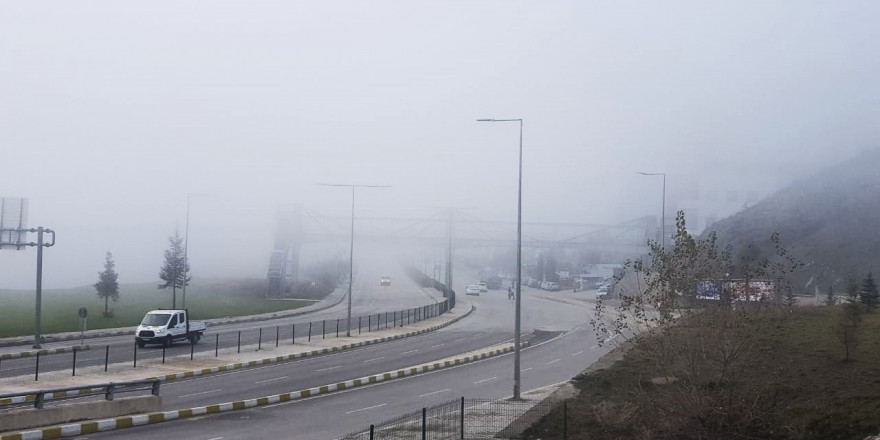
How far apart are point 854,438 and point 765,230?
50.4 metres

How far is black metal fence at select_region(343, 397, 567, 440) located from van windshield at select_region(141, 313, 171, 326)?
2271 centimetres

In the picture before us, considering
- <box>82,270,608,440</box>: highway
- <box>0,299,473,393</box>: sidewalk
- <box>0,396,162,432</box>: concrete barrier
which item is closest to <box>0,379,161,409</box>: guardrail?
<box>0,396,162,432</box>: concrete barrier

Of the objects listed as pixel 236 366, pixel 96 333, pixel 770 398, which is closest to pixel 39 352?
pixel 236 366

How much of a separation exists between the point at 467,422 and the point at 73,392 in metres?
11.4

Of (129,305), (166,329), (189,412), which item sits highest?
(166,329)

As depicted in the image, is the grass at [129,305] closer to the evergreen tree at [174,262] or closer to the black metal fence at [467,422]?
the evergreen tree at [174,262]

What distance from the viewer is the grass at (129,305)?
49.6 m

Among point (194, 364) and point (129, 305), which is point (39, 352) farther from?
point (129, 305)

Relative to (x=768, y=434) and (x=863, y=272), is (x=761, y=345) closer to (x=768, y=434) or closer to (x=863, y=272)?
(x=768, y=434)

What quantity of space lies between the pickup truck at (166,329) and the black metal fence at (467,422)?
21.0m

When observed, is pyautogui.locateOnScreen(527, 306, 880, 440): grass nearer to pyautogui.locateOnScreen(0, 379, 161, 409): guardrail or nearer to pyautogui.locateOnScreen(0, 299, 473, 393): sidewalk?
pyautogui.locateOnScreen(0, 379, 161, 409): guardrail

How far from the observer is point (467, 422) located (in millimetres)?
19016

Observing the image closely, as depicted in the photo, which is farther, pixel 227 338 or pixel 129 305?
pixel 129 305

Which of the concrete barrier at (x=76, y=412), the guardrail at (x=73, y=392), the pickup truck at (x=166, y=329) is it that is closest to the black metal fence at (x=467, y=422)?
the concrete barrier at (x=76, y=412)
